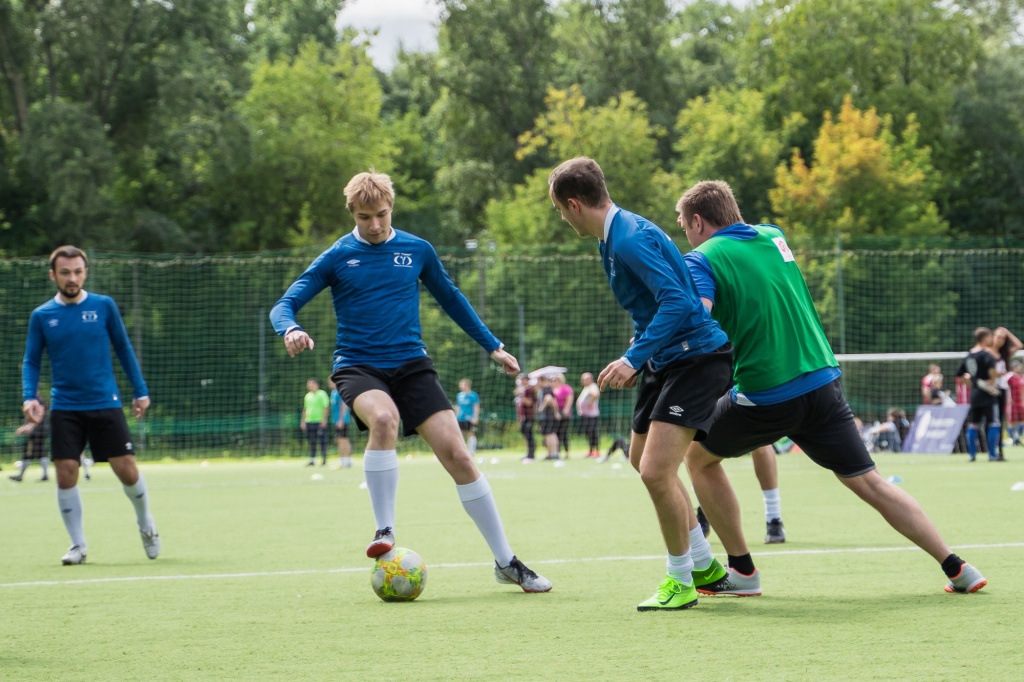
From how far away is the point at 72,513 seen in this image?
348 inches

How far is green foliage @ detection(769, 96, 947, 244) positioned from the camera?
128 feet

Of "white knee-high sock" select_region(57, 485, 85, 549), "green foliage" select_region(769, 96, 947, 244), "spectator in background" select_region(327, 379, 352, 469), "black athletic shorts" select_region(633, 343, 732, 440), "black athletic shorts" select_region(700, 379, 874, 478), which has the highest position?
→ "green foliage" select_region(769, 96, 947, 244)

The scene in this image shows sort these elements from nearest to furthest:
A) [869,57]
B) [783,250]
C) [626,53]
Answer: [783,250], [869,57], [626,53]

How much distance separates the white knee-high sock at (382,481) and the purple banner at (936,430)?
16.7 metres

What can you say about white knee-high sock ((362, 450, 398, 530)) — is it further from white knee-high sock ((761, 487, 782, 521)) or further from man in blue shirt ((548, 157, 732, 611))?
white knee-high sock ((761, 487, 782, 521))

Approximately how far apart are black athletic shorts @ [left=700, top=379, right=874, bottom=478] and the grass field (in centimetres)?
61

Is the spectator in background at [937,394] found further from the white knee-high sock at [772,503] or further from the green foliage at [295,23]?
the green foliage at [295,23]

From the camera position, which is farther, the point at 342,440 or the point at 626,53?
the point at 626,53

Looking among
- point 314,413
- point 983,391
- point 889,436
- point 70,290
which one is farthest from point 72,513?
point 889,436

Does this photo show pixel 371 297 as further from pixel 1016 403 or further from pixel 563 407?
pixel 1016 403

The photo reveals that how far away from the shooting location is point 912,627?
4.97 meters

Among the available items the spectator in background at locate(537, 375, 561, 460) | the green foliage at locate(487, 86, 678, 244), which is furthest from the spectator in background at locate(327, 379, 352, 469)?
the green foliage at locate(487, 86, 678, 244)

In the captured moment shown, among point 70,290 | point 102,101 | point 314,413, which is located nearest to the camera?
point 70,290

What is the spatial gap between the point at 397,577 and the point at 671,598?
4.40 feet
